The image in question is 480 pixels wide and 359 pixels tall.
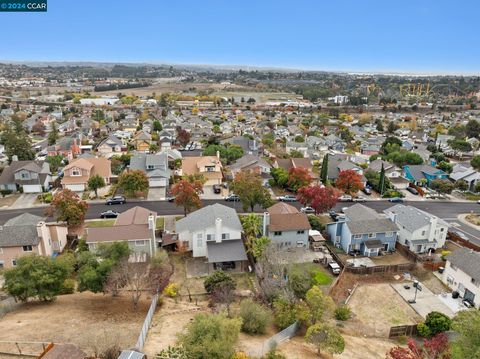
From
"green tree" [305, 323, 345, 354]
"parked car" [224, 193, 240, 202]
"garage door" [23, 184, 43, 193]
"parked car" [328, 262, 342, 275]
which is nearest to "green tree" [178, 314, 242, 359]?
"green tree" [305, 323, 345, 354]

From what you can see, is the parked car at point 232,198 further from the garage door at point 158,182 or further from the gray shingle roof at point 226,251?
the gray shingle roof at point 226,251

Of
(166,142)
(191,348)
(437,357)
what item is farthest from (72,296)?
(166,142)

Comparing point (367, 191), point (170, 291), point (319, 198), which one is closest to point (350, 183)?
point (367, 191)

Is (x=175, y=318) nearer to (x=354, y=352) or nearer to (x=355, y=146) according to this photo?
(x=354, y=352)

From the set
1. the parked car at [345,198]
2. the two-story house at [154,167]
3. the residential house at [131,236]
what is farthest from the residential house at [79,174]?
the parked car at [345,198]

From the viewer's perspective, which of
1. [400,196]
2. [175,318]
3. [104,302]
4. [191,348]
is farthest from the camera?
[400,196]

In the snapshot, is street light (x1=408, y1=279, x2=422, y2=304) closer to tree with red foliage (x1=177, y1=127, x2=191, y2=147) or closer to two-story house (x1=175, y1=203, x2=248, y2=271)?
two-story house (x1=175, y1=203, x2=248, y2=271)
